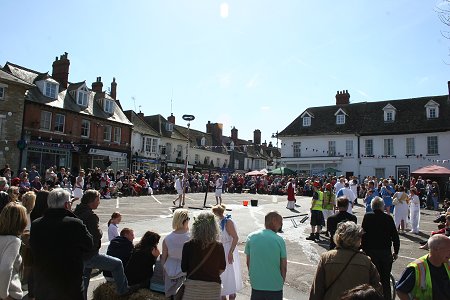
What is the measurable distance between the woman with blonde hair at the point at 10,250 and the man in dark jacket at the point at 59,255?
304 mm

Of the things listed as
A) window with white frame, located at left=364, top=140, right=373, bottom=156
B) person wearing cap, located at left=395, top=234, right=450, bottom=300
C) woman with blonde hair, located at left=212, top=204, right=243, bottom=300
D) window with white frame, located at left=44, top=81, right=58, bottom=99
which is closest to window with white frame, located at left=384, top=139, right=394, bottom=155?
window with white frame, located at left=364, top=140, right=373, bottom=156

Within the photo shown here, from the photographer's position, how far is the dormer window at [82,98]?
34.4 metres

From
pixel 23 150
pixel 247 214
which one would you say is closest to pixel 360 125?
pixel 247 214

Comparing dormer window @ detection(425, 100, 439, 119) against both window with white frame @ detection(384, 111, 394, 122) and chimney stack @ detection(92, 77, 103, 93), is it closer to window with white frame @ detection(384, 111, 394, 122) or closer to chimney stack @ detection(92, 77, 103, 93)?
window with white frame @ detection(384, 111, 394, 122)

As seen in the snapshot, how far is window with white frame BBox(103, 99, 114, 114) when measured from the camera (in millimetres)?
37675

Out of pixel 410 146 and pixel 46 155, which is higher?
pixel 410 146

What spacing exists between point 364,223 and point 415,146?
3382 cm

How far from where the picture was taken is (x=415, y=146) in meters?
35.7

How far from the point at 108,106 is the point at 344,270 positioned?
37.2 meters

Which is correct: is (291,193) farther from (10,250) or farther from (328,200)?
(10,250)

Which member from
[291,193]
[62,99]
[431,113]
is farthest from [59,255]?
[431,113]

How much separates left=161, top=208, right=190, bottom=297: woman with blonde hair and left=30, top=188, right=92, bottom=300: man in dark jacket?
3.55ft

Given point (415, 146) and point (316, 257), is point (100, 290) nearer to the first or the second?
point (316, 257)

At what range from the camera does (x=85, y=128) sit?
113 ft
